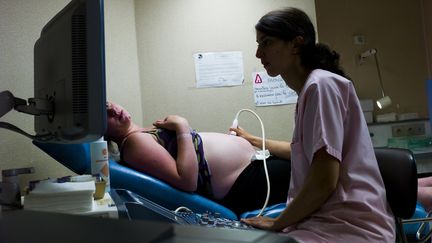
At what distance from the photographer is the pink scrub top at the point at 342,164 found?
3.00 ft

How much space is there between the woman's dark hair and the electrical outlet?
2.60 m

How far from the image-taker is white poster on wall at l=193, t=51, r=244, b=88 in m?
2.26

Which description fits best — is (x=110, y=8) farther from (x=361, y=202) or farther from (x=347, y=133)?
(x=361, y=202)

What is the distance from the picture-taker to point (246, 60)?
7.61 feet

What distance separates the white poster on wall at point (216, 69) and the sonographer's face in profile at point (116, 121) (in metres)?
0.68

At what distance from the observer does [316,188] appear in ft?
3.05

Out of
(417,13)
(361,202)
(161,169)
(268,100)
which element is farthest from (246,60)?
(417,13)

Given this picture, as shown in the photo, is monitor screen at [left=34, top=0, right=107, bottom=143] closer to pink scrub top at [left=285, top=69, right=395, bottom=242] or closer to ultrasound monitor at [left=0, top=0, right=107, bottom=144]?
ultrasound monitor at [left=0, top=0, right=107, bottom=144]

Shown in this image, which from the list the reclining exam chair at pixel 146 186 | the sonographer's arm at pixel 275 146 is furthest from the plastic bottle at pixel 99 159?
the sonographer's arm at pixel 275 146

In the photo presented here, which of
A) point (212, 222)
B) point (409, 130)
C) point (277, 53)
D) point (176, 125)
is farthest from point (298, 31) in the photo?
point (409, 130)

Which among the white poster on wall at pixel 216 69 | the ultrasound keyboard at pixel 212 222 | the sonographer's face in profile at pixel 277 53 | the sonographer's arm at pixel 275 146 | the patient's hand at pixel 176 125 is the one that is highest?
the white poster on wall at pixel 216 69

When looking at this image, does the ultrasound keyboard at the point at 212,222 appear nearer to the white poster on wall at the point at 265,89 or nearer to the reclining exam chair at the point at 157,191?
the reclining exam chair at the point at 157,191

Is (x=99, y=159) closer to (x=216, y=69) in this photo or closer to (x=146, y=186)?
(x=146, y=186)

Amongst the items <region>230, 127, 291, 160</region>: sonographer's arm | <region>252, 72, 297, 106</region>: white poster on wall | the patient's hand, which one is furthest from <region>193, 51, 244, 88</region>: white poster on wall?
the patient's hand
